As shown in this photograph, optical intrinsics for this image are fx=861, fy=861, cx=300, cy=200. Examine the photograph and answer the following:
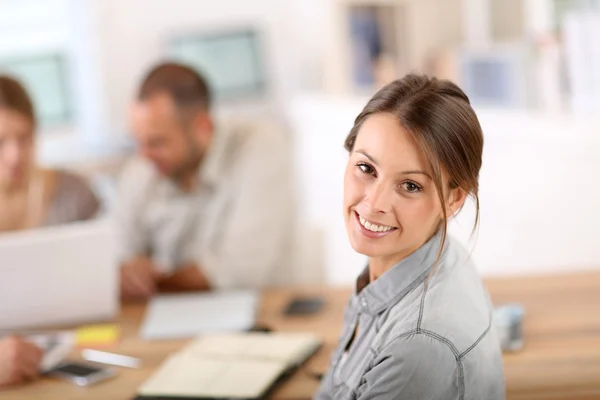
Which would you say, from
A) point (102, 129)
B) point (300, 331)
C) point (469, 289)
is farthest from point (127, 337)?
point (102, 129)

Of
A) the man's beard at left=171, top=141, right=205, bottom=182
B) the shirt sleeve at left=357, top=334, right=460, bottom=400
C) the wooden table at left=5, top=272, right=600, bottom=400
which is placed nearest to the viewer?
the shirt sleeve at left=357, top=334, right=460, bottom=400

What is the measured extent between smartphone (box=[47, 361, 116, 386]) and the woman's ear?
94 cm

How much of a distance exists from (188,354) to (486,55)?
1.88m

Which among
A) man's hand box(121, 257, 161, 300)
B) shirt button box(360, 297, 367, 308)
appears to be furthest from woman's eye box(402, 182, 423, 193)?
man's hand box(121, 257, 161, 300)

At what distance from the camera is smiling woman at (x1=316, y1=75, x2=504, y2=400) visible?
123 cm

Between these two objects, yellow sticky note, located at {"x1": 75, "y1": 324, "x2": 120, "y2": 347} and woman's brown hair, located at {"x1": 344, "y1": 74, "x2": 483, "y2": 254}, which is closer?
woman's brown hair, located at {"x1": 344, "y1": 74, "x2": 483, "y2": 254}

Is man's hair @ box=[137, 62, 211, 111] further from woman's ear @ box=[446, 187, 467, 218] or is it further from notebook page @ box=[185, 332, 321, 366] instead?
woman's ear @ box=[446, 187, 467, 218]

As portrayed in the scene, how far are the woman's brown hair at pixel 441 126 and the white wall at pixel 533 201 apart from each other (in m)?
1.51

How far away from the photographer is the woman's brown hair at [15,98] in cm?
246

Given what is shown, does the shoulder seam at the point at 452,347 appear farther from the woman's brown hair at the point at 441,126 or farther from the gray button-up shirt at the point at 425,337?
the woman's brown hair at the point at 441,126

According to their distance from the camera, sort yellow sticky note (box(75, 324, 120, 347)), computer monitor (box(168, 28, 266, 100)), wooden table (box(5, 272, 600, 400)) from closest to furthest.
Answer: wooden table (box(5, 272, 600, 400)), yellow sticky note (box(75, 324, 120, 347)), computer monitor (box(168, 28, 266, 100))

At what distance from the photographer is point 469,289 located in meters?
1.34

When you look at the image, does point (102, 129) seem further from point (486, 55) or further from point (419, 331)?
point (419, 331)

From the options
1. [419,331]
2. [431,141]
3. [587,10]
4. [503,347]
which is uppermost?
[587,10]
